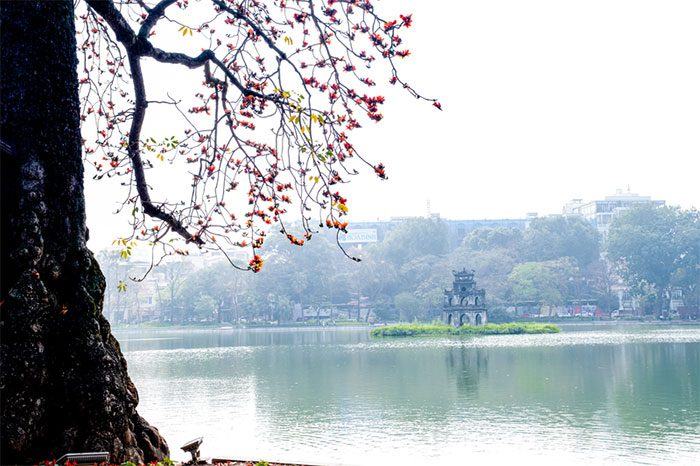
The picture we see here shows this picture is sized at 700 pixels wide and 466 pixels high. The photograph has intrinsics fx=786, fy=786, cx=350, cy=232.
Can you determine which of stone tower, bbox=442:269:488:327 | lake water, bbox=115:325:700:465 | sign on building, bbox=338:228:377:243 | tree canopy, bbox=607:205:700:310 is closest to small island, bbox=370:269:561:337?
stone tower, bbox=442:269:488:327

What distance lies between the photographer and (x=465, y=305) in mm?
48312

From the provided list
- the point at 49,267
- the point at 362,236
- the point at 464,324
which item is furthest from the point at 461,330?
the point at 362,236

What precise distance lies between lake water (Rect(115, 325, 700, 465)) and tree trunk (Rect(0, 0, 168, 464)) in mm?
5362

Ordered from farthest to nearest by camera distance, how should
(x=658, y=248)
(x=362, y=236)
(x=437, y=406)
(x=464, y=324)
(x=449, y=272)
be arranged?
(x=362, y=236) → (x=449, y=272) → (x=658, y=248) → (x=464, y=324) → (x=437, y=406)

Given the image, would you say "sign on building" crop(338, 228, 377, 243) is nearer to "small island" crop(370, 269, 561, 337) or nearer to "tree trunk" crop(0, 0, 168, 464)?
"small island" crop(370, 269, 561, 337)

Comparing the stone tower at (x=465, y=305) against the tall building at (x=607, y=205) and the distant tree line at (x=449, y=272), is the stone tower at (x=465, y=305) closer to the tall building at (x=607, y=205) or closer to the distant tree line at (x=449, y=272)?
the distant tree line at (x=449, y=272)

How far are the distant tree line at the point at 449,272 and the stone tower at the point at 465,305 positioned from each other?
33.6 ft

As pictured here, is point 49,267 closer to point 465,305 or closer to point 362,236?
point 465,305

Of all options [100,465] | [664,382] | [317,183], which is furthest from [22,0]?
[664,382]

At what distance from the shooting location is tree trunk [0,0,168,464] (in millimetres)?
5758

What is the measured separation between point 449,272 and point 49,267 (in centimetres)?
5852

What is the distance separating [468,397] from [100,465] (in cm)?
1339

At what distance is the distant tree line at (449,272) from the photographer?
59812mm

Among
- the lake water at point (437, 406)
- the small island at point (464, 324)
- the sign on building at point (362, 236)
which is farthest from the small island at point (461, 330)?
the sign on building at point (362, 236)
